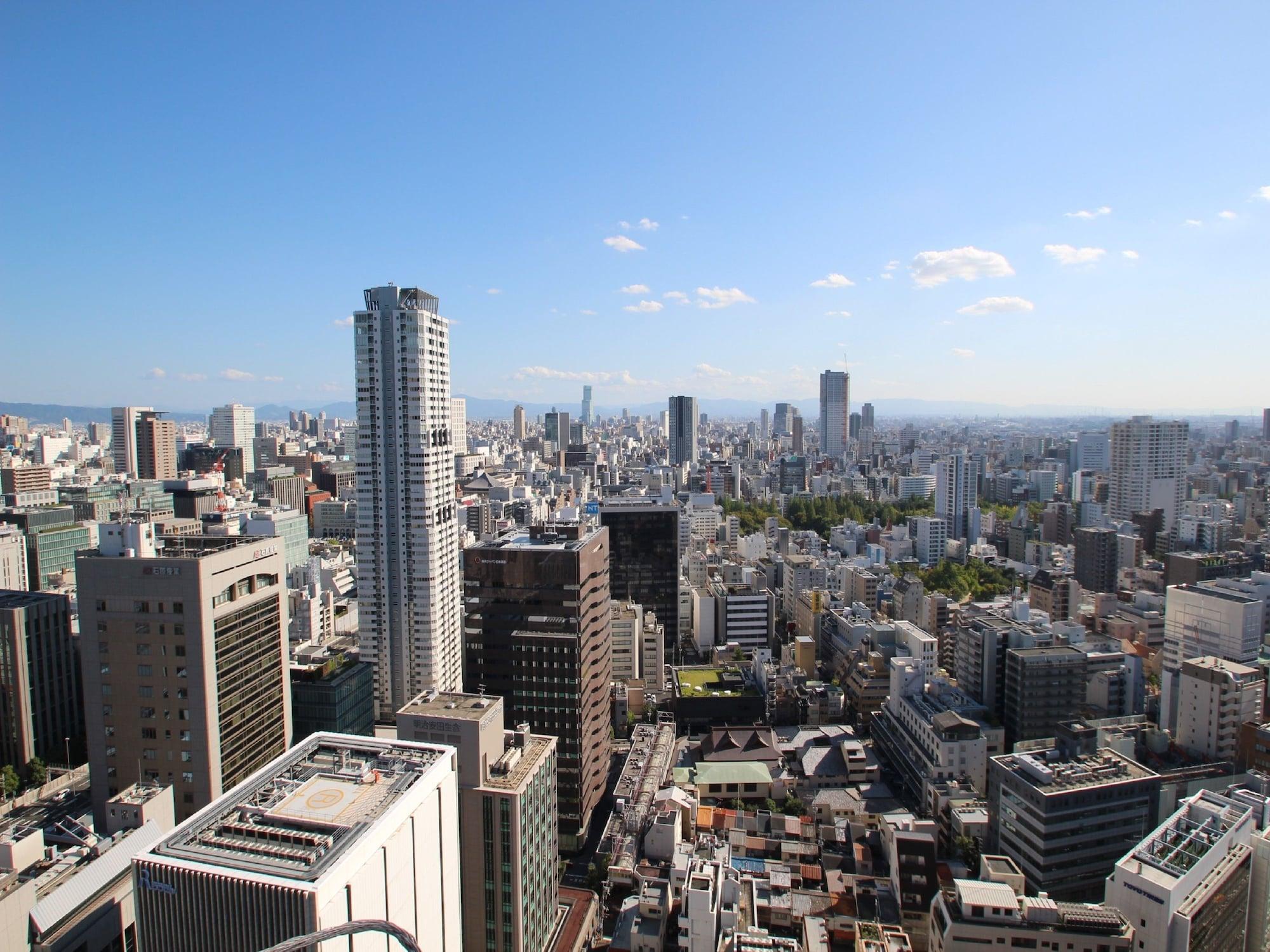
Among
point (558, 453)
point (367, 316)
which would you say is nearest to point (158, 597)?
point (367, 316)

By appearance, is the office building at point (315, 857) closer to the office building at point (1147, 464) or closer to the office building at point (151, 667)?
the office building at point (151, 667)

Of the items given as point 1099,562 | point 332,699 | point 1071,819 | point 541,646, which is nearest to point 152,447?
point 332,699

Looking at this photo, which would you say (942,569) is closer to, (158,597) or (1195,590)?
(1195,590)

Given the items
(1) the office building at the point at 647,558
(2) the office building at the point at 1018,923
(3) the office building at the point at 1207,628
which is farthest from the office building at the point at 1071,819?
(1) the office building at the point at 647,558

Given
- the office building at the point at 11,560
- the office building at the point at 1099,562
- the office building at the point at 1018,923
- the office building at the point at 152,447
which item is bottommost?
the office building at the point at 1018,923

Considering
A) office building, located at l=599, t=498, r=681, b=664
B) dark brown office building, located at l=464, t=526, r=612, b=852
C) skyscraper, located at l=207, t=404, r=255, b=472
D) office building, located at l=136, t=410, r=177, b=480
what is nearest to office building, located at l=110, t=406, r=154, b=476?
office building, located at l=136, t=410, r=177, b=480

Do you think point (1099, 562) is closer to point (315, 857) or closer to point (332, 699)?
point (332, 699)
